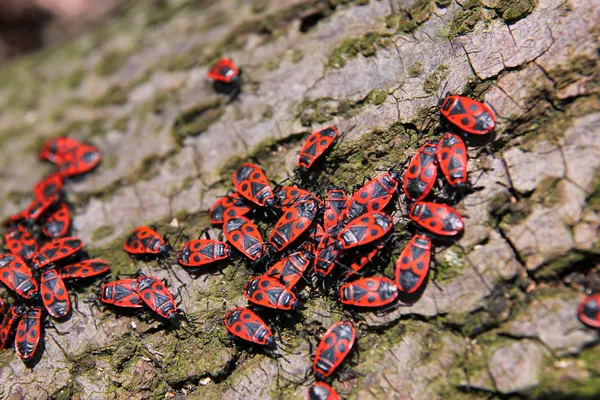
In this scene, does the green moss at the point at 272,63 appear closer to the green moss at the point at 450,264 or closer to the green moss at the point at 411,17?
the green moss at the point at 411,17

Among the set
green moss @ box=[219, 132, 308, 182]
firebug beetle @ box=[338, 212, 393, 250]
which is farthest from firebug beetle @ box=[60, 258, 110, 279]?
firebug beetle @ box=[338, 212, 393, 250]

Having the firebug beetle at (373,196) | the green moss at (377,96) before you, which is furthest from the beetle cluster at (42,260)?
the green moss at (377,96)

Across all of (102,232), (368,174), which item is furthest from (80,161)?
(368,174)

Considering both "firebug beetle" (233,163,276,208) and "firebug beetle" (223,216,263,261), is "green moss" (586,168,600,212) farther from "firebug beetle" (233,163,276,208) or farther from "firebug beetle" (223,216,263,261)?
"firebug beetle" (223,216,263,261)

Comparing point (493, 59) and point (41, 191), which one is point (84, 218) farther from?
point (493, 59)

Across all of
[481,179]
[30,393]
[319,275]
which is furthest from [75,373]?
[481,179]
